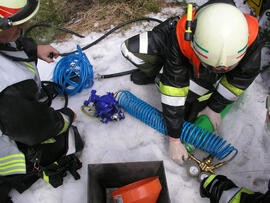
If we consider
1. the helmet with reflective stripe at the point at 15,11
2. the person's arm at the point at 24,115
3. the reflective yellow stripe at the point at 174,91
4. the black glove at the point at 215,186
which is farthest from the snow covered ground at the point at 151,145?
the helmet with reflective stripe at the point at 15,11

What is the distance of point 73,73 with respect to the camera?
2.20 meters

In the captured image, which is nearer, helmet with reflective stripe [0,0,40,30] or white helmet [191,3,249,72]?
helmet with reflective stripe [0,0,40,30]

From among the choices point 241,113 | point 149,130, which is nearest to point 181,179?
point 149,130

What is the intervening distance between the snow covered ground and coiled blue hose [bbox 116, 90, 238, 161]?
0.12 metres

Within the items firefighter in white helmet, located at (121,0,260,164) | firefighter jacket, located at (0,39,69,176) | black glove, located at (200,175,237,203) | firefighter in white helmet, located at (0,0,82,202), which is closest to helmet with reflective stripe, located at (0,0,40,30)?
firefighter in white helmet, located at (0,0,82,202)

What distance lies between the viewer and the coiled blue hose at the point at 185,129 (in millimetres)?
1541

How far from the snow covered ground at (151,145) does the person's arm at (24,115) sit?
0.67m

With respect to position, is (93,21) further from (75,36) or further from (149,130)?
(149,130)

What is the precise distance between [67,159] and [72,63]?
101 centimetres

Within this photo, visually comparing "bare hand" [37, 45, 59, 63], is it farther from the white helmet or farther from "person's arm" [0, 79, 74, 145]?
the white helmet

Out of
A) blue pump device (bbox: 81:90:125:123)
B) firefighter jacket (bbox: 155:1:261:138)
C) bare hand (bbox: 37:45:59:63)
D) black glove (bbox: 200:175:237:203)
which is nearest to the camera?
black glove (bbox: 200:175:237:203)

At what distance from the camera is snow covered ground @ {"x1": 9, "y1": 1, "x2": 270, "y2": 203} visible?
1596 millimetres

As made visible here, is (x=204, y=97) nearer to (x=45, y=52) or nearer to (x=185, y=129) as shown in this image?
(x=185, y=129)

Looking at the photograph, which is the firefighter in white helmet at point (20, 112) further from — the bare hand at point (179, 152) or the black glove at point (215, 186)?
the black glove at point (215, 186)
